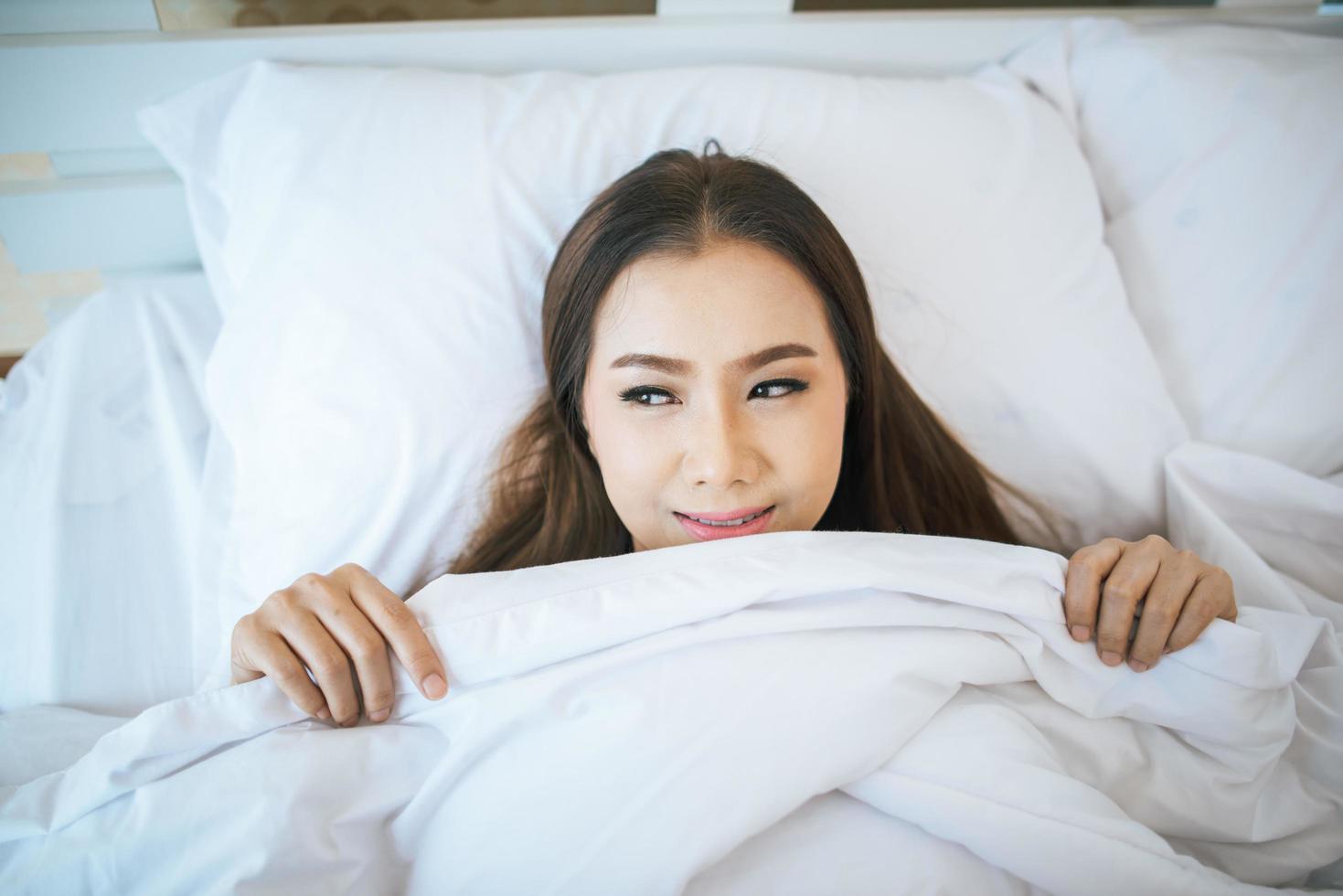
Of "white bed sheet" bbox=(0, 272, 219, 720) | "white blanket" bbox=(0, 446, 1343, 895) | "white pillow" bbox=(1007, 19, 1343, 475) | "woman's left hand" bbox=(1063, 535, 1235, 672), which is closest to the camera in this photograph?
"white blanket" bbox=(0, 446, 1343, 895)

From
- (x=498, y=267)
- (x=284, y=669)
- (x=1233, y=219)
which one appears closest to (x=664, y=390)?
(x=498, y=267)

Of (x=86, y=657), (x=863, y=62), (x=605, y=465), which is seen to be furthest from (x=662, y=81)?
(x=86, y=657)

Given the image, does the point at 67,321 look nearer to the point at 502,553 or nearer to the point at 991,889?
the point at 502,553

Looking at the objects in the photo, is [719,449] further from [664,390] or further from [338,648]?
[338,648]

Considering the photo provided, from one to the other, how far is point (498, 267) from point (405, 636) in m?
0.59

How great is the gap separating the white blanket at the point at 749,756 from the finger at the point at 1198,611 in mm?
12

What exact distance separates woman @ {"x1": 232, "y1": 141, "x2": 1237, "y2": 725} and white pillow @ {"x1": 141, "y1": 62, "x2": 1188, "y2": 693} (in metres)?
0.12

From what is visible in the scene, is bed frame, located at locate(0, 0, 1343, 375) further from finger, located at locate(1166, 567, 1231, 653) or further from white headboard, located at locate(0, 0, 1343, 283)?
finger, located at locate(1166, 567, 1231, 653)

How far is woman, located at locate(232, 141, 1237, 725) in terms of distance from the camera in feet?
2.52

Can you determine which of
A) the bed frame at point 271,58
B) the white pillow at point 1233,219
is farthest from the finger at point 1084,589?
the bed frame at point 271,58

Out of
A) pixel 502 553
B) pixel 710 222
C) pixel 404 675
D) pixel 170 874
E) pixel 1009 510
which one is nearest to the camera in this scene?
pixel 170 874

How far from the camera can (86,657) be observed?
3.35 ft

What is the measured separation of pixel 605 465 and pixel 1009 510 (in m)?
0.69

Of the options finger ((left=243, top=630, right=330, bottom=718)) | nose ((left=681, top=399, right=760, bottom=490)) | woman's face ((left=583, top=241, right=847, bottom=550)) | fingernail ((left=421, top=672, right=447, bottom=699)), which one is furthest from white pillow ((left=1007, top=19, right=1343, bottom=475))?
Answer: finger ((left=243, top=630, right=330, bottom=718))
